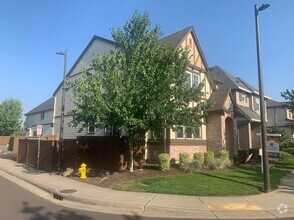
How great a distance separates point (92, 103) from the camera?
1351 cm

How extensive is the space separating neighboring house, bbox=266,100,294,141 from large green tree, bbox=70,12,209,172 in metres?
34.4

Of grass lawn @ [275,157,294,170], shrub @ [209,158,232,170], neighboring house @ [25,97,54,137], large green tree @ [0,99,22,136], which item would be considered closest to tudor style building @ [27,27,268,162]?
shrub @ [209,158,232,170]

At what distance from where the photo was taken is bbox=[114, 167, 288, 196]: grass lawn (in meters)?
11.4

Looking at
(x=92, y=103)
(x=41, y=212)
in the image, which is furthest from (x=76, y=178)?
(x=41, y=212)

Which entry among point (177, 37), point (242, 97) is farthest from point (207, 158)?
point (242, 97)

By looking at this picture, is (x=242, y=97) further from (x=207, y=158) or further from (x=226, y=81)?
(x=207, y=158)

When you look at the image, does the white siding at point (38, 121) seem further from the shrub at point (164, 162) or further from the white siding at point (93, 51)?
the shrub at point (164, 162)

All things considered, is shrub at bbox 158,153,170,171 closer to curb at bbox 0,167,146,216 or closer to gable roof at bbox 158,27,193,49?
curb at bbox 0,167,146,216

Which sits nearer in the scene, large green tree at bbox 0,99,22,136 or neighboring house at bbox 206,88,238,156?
neighboring house at bbox 206,88,238,156

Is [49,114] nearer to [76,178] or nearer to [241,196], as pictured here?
[76,178]

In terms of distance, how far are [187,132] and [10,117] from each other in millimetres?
37907

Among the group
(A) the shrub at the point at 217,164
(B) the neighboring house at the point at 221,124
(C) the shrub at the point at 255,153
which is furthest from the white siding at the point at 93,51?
(C) the shrub at the point at 255,153

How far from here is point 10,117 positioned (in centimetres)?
4962

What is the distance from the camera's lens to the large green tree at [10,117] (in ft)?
161
